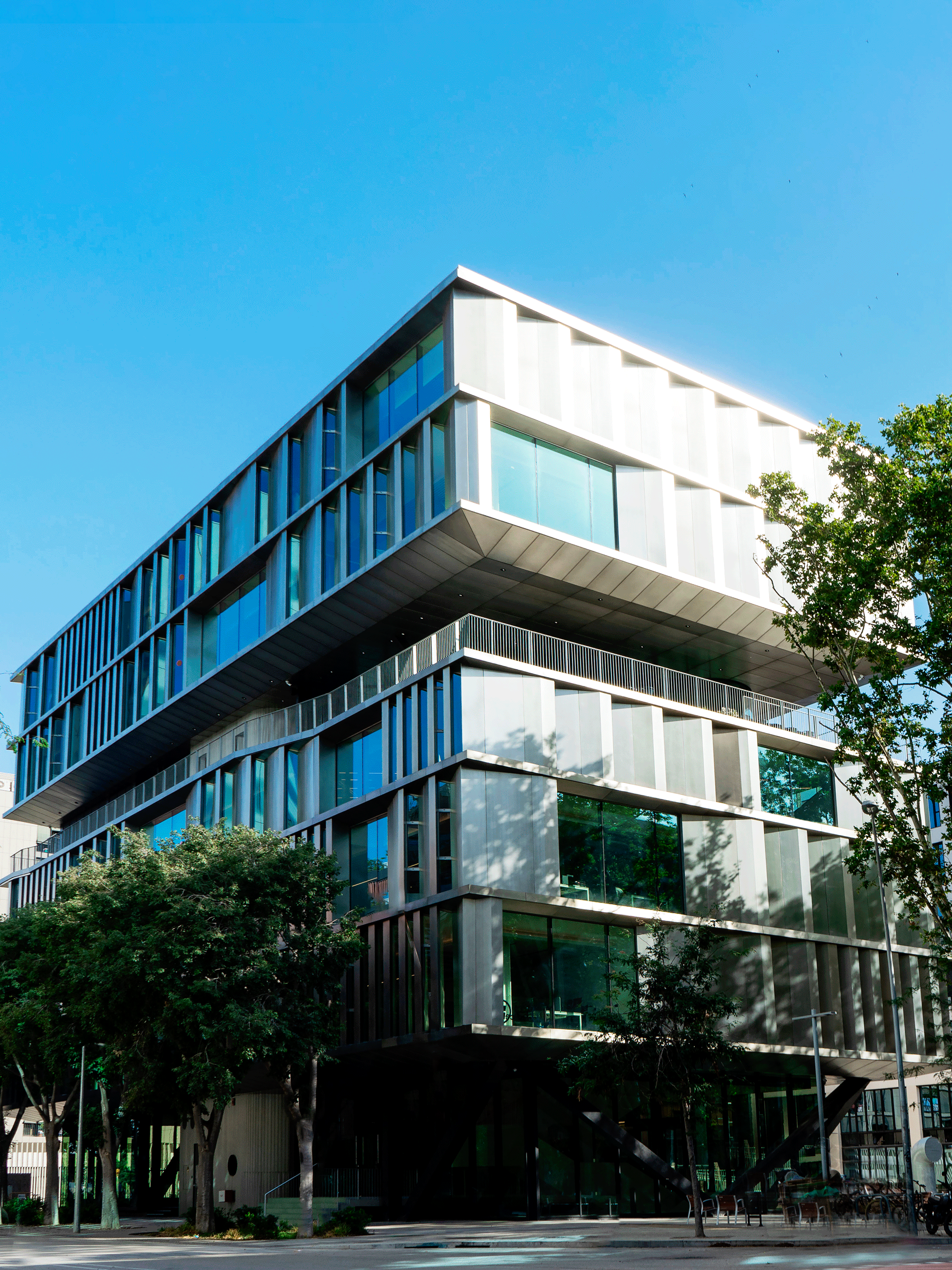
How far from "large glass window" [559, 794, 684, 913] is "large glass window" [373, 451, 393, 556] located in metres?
9.87

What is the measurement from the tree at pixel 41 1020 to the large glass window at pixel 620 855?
601 inches

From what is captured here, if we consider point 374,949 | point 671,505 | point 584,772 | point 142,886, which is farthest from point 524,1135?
point 671,505

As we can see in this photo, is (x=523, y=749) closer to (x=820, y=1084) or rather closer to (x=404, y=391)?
(x=404, y=391)

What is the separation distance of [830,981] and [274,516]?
84.1 feet

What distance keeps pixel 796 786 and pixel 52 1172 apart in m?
30.1

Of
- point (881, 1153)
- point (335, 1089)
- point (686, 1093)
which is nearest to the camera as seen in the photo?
point (686, 1093)

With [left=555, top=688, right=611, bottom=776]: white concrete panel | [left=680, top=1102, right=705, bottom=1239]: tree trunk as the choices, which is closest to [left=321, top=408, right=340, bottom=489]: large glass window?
Result: [left=555, top=688, right=611, bottom=776]: white concrete panel

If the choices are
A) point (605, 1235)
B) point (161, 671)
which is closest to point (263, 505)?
point (161, 671)

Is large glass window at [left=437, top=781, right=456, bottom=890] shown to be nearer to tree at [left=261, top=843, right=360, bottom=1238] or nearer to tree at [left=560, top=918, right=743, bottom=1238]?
tree at [left=261, top=843, right=360, bottom=1238]

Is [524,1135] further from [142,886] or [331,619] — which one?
[331,619]

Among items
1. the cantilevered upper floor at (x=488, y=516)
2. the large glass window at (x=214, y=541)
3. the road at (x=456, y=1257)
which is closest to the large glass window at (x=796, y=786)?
the cantilevered upper floor at (x=488, y=516)

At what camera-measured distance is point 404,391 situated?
1714 inches

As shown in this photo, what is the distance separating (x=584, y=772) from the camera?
41.1 metres

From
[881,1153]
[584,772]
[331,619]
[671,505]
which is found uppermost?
[671,505]
